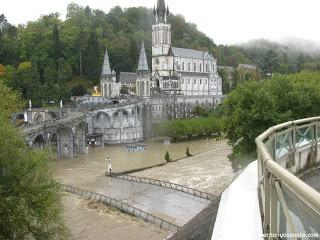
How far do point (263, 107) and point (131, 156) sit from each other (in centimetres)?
2622

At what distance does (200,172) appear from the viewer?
1609 inches

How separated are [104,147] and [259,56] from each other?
13682cm

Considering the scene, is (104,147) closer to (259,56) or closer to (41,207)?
(41,207)

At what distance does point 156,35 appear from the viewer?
102812mm

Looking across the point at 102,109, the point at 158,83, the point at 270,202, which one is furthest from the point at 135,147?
the point at 270,202

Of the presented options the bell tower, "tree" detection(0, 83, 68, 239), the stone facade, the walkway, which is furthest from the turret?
the walkway

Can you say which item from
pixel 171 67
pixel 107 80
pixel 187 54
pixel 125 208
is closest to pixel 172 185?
pixel 125 208

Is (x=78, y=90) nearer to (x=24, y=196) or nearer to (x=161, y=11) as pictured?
(x=161, y=11)

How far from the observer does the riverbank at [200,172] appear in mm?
35656

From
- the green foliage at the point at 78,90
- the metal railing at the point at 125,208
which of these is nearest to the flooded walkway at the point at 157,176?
the metal railing at the point at 125,208

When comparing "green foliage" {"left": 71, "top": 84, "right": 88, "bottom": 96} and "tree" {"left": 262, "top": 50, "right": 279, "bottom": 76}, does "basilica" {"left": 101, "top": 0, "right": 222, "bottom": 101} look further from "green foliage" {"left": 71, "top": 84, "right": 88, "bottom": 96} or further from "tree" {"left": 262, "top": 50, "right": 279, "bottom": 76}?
"tree" {"left": 262, "top": 50, "right": 279, "bottom": 76}

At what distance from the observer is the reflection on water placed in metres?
48.0

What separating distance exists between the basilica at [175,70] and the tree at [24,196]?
238 ft

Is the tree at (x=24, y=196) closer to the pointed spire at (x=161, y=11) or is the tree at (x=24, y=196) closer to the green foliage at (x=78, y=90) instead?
the green foliage at (x=78, y=90)
